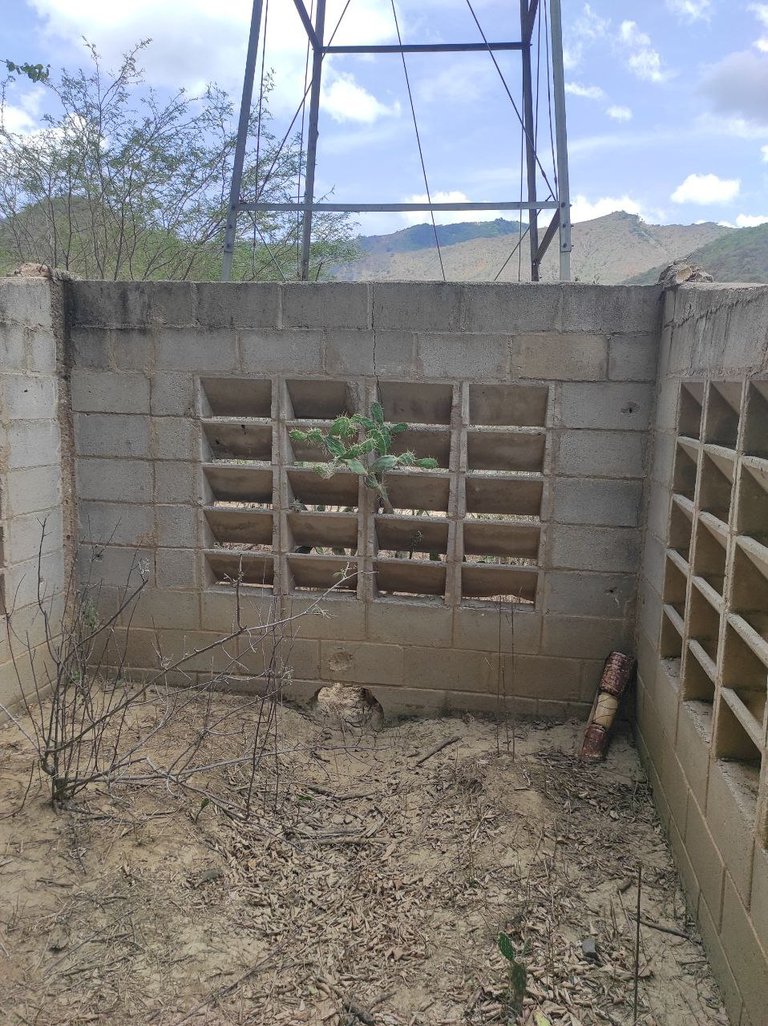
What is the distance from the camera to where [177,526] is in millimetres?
4258

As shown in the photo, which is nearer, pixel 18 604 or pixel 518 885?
pixel 518 885

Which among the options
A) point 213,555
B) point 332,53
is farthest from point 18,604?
point 332,53

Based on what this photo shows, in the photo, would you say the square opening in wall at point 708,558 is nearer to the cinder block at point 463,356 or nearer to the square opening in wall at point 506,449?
the square opening in wall at point 506,449

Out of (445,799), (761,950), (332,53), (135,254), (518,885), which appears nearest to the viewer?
(761,950)

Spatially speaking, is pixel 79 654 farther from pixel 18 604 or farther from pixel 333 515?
pixel 333 515

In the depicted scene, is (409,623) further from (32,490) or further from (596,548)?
(32,490)

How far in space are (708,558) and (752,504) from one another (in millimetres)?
617

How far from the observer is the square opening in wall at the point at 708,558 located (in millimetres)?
2725

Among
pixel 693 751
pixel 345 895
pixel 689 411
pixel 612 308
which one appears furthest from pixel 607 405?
pixel 345 895

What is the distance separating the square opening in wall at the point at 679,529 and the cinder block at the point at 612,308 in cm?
108

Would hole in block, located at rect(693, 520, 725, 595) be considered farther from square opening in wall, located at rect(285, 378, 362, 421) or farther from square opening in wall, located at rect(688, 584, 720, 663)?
square opening in wall, located at rect(285, 378, 362, 421)

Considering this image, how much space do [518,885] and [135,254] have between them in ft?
25.9

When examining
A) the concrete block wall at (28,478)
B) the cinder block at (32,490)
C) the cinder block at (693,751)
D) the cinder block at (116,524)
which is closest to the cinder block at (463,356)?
the cinder block at (116,524)

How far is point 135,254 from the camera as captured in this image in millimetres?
8258
